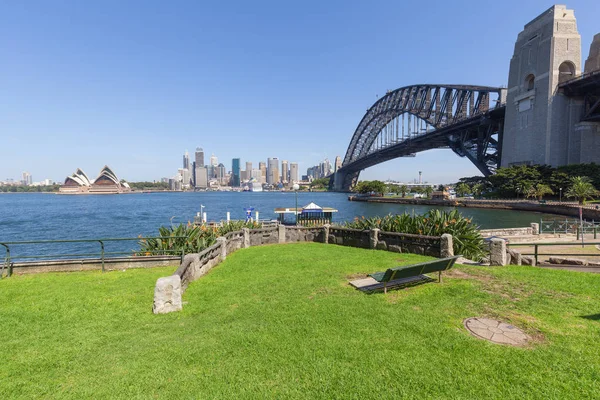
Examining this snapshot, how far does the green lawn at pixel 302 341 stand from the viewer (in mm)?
3773

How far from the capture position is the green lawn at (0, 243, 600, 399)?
3773 millimetres

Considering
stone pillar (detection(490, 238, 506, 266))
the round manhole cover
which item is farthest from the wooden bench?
stone pillar (detection(490, 238, 506, 266))

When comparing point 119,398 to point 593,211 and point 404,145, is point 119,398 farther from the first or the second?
point 404,145

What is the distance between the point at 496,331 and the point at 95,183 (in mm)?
193269

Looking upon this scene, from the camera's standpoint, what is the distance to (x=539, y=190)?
5316 centimetres

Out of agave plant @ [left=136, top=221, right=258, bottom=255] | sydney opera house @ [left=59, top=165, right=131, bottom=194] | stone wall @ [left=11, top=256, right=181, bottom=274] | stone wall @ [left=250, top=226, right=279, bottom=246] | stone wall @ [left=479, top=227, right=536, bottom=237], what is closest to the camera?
stone wall @ [left=11, top=256, right=181, bottom=274]

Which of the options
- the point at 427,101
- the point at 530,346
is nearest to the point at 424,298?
the point at 530,346

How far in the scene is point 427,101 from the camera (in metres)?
102

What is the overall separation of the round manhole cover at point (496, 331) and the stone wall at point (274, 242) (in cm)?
551

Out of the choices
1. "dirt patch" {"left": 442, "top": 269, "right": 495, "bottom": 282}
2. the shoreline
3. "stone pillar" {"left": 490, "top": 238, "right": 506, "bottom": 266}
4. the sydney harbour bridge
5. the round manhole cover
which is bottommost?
the shoreline

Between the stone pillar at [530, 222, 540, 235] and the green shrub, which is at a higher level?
the green shrub

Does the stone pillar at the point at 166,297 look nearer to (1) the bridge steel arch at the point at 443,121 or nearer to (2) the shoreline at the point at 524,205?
(2) the shoreline at the point at 524,205

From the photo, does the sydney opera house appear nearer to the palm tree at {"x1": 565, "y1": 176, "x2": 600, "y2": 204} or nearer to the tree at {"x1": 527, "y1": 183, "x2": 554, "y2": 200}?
the tree at {"x1": 527, "y1": 183, "x2": 554, "y2": 200}

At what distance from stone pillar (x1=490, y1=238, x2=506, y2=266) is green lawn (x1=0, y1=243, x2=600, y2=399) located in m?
1.36
